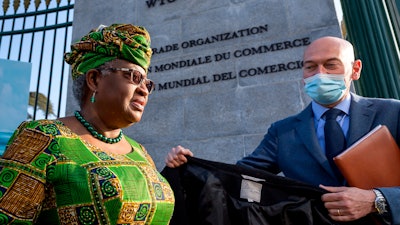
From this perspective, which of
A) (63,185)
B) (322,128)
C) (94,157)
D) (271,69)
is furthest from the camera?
(271,69)

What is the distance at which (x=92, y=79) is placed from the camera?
1.59 m

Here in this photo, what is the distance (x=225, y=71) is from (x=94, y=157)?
2807 millimetres

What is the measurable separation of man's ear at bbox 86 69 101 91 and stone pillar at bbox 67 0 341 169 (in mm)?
2278

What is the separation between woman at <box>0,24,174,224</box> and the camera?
1191 mm

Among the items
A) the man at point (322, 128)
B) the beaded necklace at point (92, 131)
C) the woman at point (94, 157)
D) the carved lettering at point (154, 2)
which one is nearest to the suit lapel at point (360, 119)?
the man at point (322, 128)

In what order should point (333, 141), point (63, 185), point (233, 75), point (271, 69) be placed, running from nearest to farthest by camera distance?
1. point (63, 185)
2. point (333, 141)
3. point (271, 69)
4. point (233, 75)

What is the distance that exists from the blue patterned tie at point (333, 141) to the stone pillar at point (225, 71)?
5.15 feet

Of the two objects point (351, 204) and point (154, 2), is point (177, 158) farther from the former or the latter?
point (154, 2)

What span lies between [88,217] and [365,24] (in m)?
3.57

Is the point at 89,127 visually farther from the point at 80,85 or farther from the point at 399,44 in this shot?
the point at 399,44

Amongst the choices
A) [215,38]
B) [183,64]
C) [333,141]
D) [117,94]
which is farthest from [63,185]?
[215,38]

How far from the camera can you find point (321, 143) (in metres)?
2.01

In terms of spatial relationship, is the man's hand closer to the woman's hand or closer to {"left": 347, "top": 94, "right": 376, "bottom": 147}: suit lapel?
{"left": 347, "top": 94, "right": 376, "bottom": 147}: suit lapel

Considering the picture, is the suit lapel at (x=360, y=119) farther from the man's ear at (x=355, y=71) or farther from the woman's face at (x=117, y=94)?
the woman's face at (x=117, y=94)
